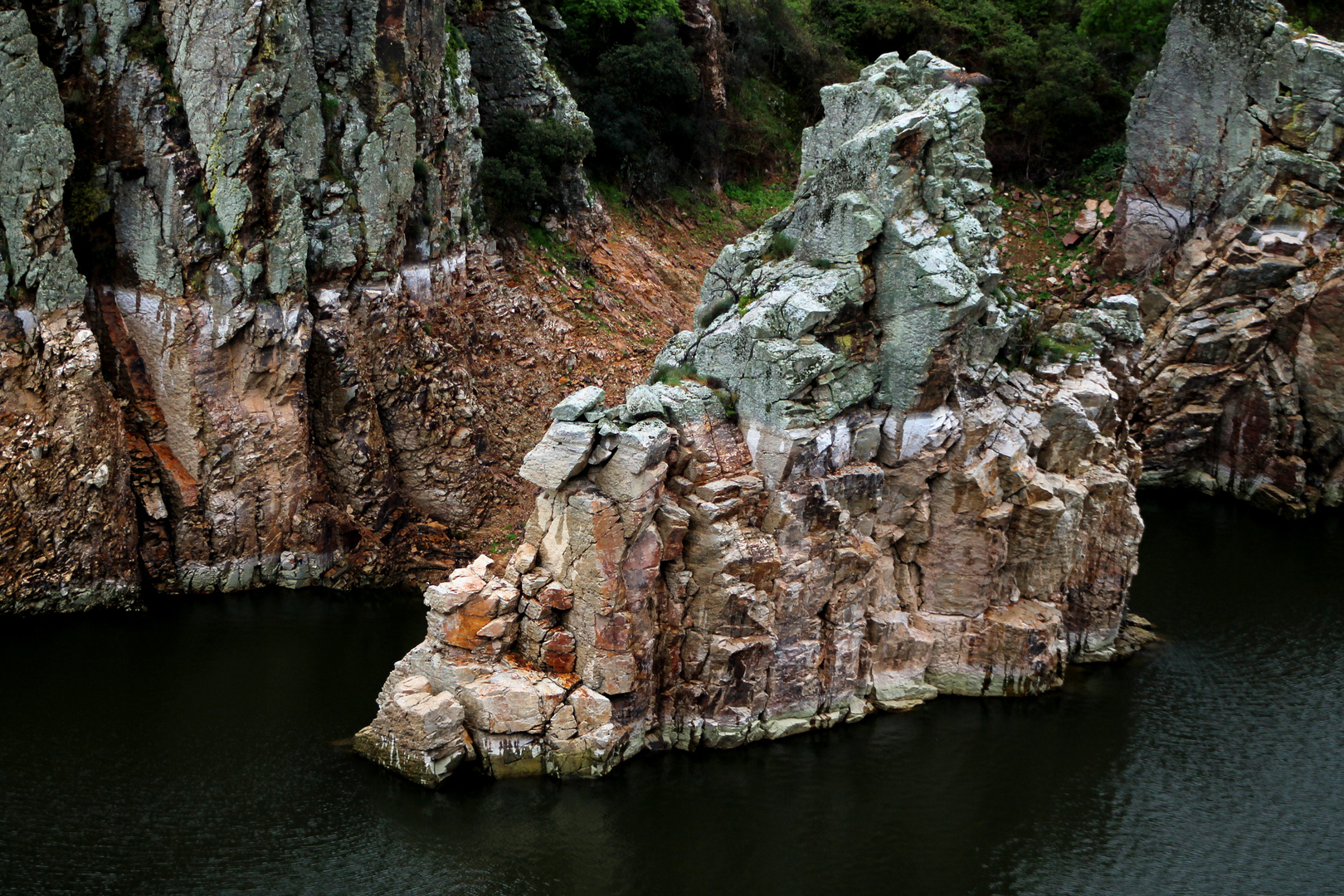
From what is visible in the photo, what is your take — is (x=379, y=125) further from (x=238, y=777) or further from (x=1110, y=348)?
(x=1110, y=348)

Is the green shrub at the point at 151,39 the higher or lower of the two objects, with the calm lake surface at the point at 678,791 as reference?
higher

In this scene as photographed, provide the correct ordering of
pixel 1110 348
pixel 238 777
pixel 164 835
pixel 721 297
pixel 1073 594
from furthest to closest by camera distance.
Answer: pixel 1110 348, pixel 1073 594, pixel 721 297, pixel 238 777, pixel 164 835

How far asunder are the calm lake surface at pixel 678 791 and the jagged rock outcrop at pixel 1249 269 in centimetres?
1519

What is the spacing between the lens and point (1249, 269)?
48.6m

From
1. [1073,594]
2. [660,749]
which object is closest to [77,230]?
[660,749]

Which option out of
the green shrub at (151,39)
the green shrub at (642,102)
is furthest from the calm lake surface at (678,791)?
the green shrub at (642,102)

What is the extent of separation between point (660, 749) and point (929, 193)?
50.0ft

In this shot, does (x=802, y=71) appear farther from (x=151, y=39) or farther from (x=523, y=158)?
(x=151, y=39)

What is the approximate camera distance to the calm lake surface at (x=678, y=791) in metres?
25.9

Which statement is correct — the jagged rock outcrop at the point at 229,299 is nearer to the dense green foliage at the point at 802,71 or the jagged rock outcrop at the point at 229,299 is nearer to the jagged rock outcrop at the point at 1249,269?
the dense green foliage at the point at 802,71

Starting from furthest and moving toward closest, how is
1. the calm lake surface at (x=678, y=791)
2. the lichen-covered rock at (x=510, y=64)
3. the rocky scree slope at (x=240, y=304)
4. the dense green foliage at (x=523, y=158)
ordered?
the lichen-covered rock at (x=510, y=64), the dense green foliage at (x=523, y=158), the rocky scree slope at (x=240, y=304), the calm lake surface at (x=678, y=791)

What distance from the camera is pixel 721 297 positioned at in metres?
33.4

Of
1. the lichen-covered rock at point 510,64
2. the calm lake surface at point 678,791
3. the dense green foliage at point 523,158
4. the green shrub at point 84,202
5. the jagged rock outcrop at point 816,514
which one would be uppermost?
the lichen-covered rock at point 510,64

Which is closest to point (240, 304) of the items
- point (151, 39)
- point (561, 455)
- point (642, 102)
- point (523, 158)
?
point (151, 39)
